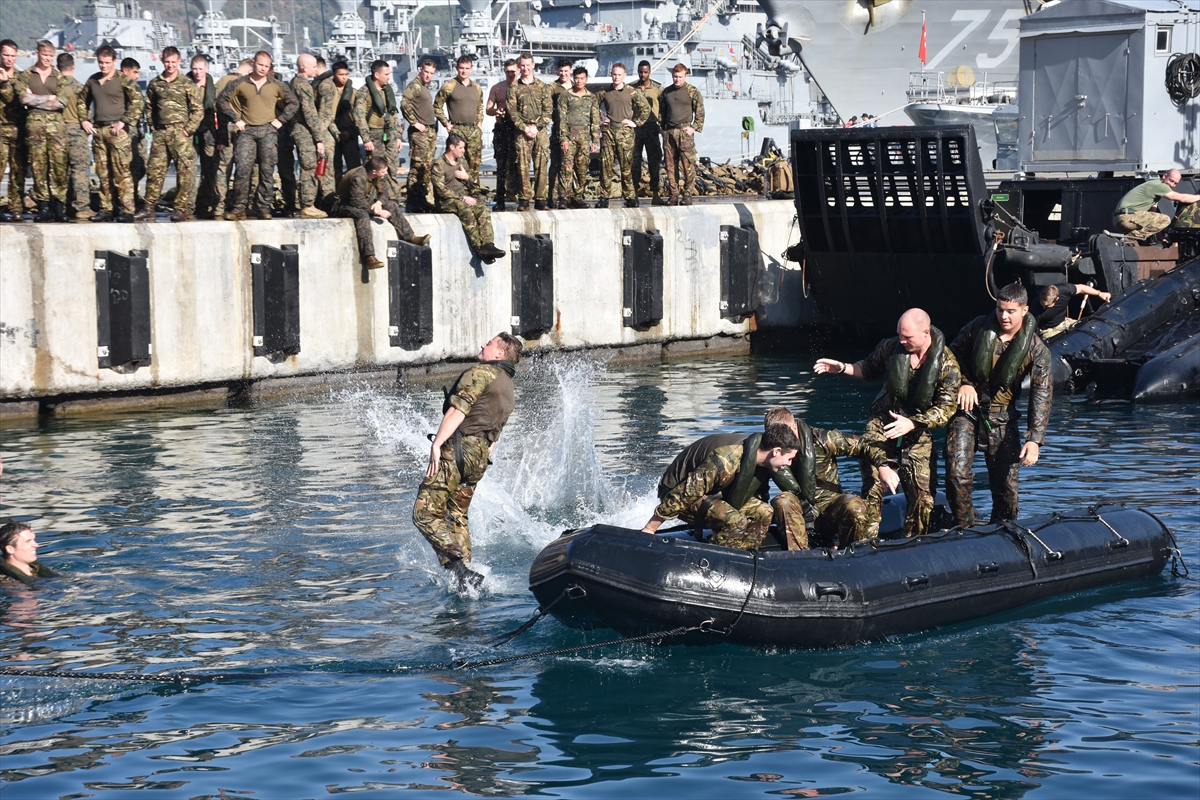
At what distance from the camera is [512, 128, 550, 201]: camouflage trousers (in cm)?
2033

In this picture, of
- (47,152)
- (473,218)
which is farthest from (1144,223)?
(47,152)

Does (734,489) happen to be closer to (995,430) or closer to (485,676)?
(485,676)

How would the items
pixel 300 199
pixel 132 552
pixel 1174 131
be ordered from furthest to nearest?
pixel 1174 131 < pixel 300 199 < pixel 132 552

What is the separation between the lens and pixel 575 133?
20.5m

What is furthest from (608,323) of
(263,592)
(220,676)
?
(220,676)

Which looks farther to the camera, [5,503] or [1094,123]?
[1094,123]

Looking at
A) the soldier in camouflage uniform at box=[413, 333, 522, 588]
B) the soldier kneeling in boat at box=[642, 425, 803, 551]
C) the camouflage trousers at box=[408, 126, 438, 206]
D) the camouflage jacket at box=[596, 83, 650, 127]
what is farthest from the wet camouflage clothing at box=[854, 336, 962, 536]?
the camouflage jacket at box=[596, 83, 650, 127]

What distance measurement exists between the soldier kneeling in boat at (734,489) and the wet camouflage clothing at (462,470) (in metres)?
1.62

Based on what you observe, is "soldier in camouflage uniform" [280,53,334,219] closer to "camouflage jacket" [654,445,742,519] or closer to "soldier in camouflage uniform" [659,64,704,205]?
"soldier in camouflage uniform" [659,64,704,205]

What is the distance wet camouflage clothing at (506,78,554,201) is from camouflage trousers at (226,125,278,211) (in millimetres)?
3605

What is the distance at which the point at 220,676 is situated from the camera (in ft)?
27.1

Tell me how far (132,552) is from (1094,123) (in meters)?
18.7

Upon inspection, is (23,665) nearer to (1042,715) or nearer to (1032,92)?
(1042,715)

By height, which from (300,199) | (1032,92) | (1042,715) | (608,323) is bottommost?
(1042,715)
